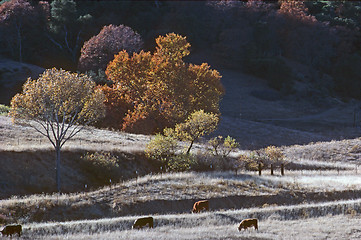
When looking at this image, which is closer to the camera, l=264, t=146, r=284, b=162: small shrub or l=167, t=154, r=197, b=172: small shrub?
l=167, t=154, r=197, b=172: small shrub

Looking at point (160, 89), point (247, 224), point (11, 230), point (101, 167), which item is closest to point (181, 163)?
point (101, 167)

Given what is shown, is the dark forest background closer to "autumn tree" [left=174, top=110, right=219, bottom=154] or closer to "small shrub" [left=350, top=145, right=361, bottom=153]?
"small shrub" [left=350, top=145, right=361, bottom=153]

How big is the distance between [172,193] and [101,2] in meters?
90.4

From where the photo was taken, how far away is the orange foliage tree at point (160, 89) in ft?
205

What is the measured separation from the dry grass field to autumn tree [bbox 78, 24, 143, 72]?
2936cm

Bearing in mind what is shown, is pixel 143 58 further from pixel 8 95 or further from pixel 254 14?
pixel 254 14

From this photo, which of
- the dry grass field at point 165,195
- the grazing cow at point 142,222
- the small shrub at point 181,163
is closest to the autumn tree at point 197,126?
the small shrub at point 181,163

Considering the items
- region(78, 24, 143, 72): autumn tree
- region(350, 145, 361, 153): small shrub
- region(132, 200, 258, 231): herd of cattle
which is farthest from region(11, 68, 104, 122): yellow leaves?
region(78, 24, 143, 72): autumn tree

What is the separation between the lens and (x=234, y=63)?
4547 inches

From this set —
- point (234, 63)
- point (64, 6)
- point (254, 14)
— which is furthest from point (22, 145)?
point (254, 14)

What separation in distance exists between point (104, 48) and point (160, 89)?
2697 centimetres

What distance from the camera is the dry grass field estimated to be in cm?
2619

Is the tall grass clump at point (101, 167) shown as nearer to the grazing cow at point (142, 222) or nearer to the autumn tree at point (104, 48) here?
the grazing cow at point (142, 222)

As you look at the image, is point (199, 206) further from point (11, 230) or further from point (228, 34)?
point (228, 34)
